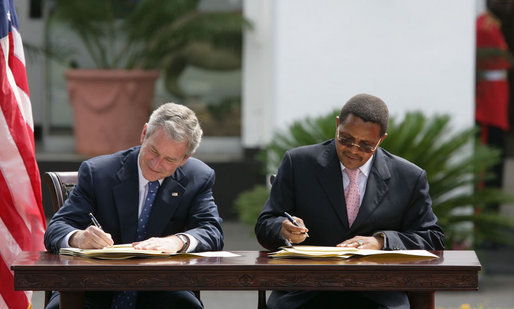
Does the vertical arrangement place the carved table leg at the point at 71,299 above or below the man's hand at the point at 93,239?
below

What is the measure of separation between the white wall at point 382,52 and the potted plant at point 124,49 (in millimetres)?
1921

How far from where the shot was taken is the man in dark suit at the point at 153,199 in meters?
4.09

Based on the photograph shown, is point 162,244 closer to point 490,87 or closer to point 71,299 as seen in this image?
point 71,299

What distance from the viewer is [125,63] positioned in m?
10.6

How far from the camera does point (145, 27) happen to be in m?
10.1

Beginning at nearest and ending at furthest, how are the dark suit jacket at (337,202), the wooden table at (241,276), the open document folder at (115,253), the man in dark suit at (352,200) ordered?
1. the wooden table at (241,276)
2. the open document folder at (115,253)
3. the man in dark suit at (352,200)
4. the dark suit jacket at (337,202)

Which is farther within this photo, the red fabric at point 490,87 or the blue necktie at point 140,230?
the red fabric at point 490,87

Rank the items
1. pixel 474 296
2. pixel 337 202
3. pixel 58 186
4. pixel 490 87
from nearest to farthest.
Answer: pixel 337 202
pixel 58 186
pixel 474 296
pixel 490 87

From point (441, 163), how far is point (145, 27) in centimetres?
408

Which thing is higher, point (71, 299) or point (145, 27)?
point (145, 27)

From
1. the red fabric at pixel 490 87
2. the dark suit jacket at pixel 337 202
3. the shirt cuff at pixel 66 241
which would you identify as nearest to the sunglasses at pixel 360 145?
the dark suit jacket at pixel 337 202

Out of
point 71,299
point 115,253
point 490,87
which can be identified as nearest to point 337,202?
point 115,253

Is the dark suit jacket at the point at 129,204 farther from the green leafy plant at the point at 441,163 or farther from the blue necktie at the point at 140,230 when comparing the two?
the green leafy plant at the point at 441,163

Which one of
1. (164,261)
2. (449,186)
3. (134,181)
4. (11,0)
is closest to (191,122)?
(134,181)
